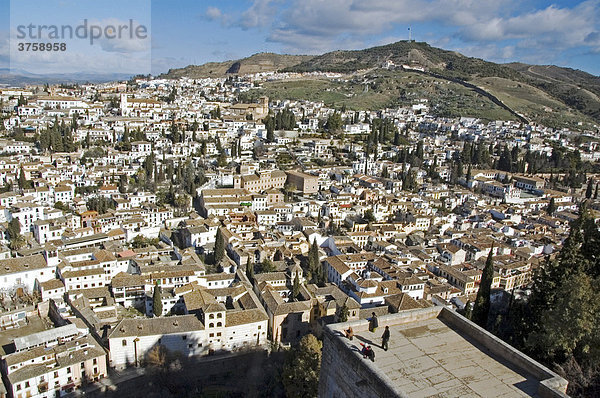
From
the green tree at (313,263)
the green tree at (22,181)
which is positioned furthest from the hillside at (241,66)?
the green tree at (313,263)

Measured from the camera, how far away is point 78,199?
966 inches

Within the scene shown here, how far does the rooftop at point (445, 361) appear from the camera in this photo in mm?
4145

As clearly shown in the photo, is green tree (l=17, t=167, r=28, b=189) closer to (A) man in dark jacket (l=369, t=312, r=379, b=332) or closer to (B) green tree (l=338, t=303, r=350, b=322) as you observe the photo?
(B) green tree (l=338, t=303, r=350, b=322)

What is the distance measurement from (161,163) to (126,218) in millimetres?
8075

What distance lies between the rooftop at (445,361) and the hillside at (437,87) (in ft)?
193

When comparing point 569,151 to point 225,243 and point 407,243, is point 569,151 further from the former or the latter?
point 225,243

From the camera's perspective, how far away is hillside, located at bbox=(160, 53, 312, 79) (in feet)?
305

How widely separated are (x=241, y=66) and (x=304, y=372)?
8791cm

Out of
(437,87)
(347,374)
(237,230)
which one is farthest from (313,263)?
(437,87)

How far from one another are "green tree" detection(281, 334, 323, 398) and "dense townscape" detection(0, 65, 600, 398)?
0.21m

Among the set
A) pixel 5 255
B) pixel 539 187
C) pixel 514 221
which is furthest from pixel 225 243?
pixel 539 187

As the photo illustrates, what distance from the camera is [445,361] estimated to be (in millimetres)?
4566

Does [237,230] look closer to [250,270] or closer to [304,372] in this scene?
[250,270]

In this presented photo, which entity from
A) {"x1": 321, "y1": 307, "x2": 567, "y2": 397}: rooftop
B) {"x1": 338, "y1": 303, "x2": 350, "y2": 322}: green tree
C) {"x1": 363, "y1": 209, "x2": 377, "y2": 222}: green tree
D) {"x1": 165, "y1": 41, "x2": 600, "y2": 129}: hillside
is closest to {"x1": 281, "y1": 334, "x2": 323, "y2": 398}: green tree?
{"x1": 338, "y1": 303, "x2": 350, "y2": 322}: green tree
